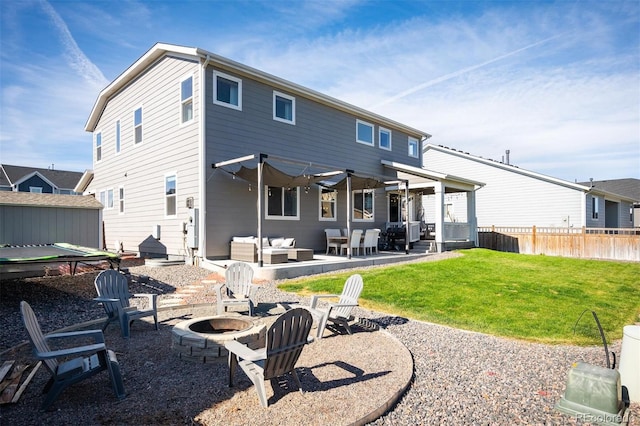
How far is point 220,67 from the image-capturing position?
39.3ft

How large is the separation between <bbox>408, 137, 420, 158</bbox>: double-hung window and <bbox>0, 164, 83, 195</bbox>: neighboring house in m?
30.0

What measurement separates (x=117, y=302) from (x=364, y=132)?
46.1ft

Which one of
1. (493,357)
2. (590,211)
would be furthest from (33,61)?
(590,211)

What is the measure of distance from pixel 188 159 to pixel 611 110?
16589 millimetres

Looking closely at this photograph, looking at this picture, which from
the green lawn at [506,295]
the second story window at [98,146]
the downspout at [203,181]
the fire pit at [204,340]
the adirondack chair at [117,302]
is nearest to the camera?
the fire pit at [204,340]

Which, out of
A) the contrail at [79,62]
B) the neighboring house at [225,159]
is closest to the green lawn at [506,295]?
the neighboring house at [225,159]

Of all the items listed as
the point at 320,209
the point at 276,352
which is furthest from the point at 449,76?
the point at 276,352

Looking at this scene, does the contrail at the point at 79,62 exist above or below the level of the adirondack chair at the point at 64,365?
above

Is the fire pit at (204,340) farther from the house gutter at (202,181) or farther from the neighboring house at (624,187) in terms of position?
the neighboring house at (624,187)

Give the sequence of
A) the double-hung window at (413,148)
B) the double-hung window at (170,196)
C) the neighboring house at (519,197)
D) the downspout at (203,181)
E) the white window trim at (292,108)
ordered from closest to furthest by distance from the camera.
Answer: the downspout at (203,181) < the double-hung window at (170,196) < the white window trim at (292,108) < the double-hung window at (413,148) < the neighboring house at (519,197)

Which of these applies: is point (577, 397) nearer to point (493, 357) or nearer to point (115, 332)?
point (493, 357)

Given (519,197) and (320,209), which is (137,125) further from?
(519,197)

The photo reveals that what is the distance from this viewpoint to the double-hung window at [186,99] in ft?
40.4

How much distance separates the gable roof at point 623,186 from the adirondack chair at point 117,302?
3768 centimetres
